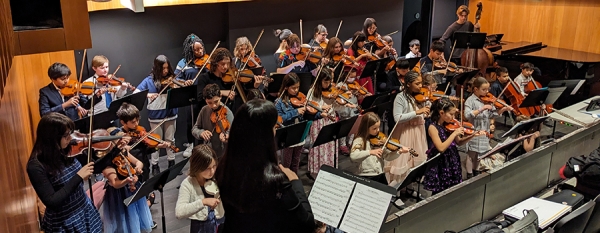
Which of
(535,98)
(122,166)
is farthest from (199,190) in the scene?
(535,98)

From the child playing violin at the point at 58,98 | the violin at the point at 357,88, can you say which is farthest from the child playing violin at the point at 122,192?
the violin at the point at 357,88

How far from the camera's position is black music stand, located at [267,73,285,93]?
19.5ft

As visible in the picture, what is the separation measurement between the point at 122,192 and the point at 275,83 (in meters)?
2.21

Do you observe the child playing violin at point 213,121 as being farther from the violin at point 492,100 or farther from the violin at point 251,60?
the violin at point 492,100

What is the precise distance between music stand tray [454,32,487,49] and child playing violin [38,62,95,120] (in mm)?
5355

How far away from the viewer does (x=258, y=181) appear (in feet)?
7.39

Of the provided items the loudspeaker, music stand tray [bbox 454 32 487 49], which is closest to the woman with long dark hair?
music stand tray [bbox 454 32 487 49]

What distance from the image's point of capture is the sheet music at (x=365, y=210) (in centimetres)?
285

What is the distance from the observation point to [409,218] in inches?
135

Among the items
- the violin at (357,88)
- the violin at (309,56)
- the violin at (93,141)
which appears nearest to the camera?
the violin at (93,141)

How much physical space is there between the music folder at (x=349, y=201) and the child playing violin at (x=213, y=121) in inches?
80.2

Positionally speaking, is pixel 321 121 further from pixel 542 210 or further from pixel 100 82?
A: pixel 542 210

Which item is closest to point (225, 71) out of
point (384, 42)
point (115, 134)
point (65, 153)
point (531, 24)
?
point (115, 134)

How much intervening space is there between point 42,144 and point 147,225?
1.33 m
